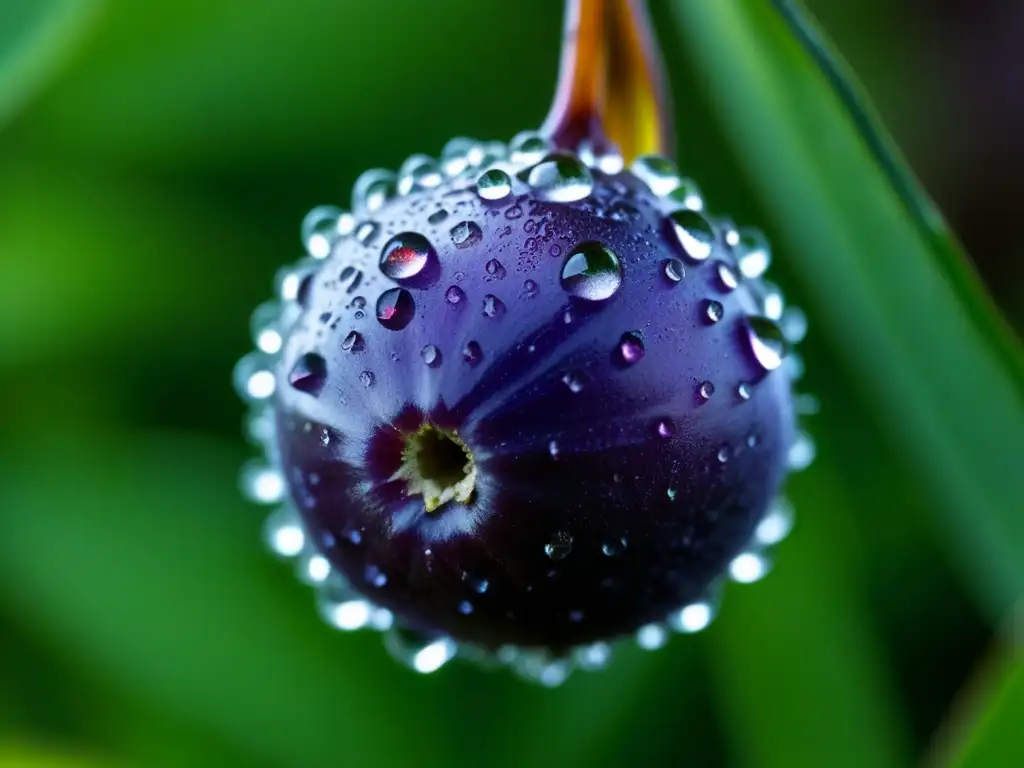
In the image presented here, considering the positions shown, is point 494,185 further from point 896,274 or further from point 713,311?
point 896,274

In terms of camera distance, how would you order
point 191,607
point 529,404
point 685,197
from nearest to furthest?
point 529,404, point 685,197, point 191,607

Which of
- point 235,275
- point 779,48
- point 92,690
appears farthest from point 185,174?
point 779,48

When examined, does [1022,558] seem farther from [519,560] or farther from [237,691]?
[237,691]

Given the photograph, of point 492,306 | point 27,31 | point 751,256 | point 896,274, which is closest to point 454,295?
point 492,306

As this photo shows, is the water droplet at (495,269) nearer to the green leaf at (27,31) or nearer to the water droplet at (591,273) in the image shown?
the water droplet at (591,273)

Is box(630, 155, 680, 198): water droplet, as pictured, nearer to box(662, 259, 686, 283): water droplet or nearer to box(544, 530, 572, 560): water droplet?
box(662, 259, 686, 283): water droplet

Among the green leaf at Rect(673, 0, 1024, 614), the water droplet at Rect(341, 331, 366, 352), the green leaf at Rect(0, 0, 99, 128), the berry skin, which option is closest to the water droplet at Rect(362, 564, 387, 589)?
the berry skin
